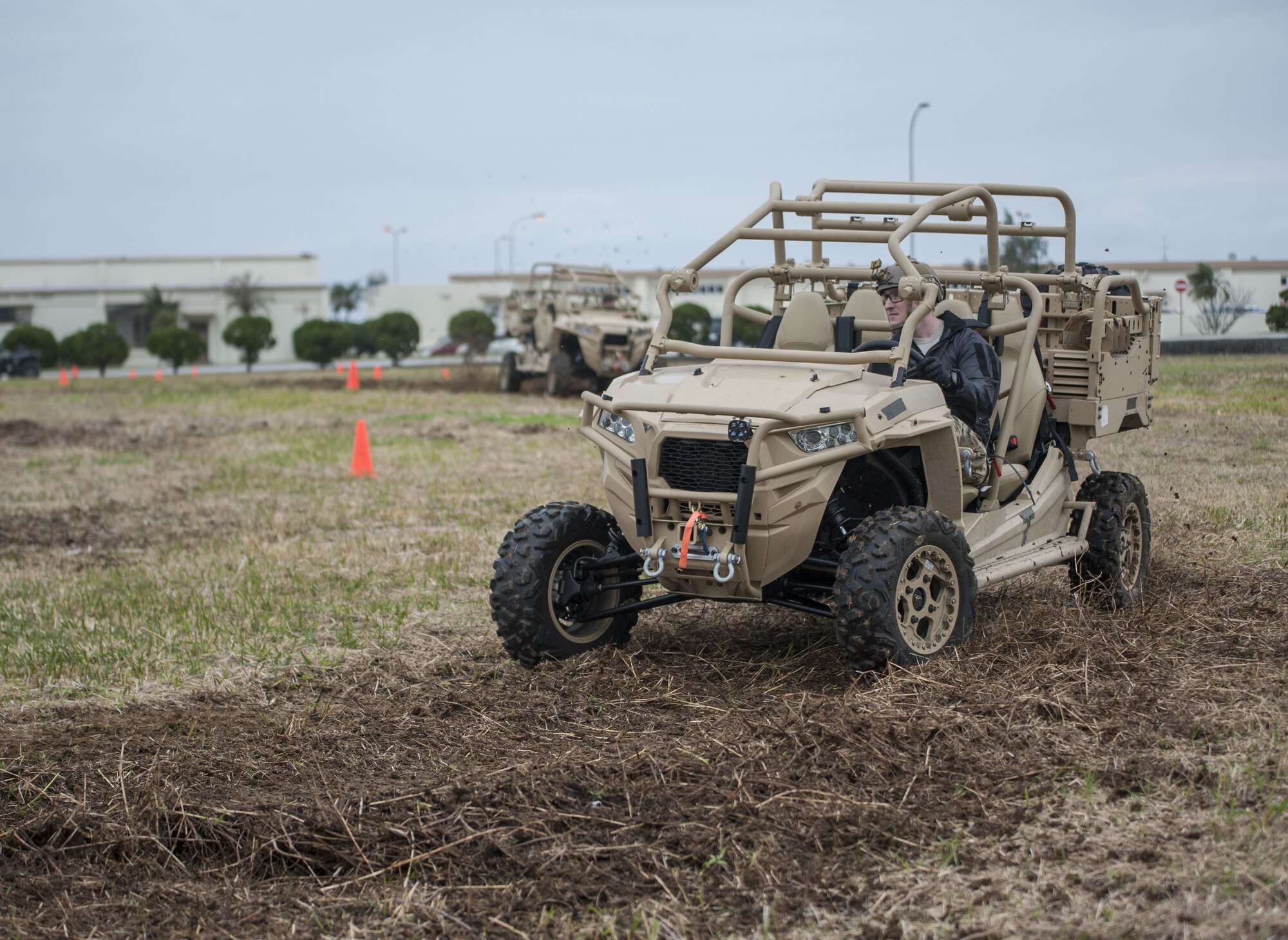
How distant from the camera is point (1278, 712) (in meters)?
5.16

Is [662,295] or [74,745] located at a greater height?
[662,295]

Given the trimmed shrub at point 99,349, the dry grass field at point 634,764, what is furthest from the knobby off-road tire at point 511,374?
the trimmed shrub at point 99,349

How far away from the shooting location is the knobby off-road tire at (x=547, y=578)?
6.43 metres

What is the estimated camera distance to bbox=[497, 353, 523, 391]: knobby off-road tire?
93.9ft

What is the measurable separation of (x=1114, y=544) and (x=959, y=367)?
143cm

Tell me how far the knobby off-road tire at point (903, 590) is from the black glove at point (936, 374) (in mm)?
788

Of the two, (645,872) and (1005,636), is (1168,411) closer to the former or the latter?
(1005,636)

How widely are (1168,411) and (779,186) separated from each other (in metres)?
9.97

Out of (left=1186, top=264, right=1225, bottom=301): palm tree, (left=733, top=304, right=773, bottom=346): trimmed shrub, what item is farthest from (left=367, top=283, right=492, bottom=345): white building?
(left=1186, top=264, right=1225, bottom=301): palm tree

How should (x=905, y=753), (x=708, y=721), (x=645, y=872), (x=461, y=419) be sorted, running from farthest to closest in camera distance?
(x=461, y=419) → (x=708, y=721) → (x=905, y=753) → (x=645, y=872)

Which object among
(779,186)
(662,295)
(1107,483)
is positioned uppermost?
(779,186)

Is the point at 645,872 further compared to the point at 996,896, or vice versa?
the point at 645,872

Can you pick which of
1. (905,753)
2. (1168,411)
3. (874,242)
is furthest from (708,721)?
(1168,411)

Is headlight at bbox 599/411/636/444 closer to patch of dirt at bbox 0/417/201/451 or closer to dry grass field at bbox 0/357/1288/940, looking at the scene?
dry grass field at bbox 0/357/1288/940
